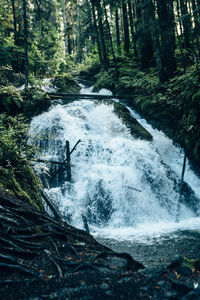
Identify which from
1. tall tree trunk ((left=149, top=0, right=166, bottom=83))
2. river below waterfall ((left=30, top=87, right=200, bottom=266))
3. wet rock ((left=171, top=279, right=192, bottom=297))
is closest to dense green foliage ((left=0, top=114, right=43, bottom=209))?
river below waterfall ((left=30, top=87, right=200, bottom=266))

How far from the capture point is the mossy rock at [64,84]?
22264 millimetres

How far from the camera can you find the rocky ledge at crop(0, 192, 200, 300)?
341 cm

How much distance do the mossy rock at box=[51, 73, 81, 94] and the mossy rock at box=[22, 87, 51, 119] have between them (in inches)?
218

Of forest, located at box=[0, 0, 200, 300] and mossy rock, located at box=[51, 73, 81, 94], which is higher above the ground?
mossy rock, located at box=[51, 73, 81, 94]

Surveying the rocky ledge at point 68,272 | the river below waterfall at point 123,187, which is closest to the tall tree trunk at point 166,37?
the river below waterfall at point 123,187

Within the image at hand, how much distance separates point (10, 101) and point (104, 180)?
7743 mm

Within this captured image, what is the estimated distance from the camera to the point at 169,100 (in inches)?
628

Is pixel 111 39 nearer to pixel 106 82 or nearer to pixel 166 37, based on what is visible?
pixel 106 82

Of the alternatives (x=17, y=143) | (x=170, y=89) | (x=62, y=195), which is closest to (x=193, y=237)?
(x=62, y=195)

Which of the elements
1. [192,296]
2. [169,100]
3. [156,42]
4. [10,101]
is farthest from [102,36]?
[192,296]

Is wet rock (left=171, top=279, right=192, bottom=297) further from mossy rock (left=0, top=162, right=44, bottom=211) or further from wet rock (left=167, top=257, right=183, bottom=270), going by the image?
mossy rock (left=0, top=162, right=44, bottom=211)

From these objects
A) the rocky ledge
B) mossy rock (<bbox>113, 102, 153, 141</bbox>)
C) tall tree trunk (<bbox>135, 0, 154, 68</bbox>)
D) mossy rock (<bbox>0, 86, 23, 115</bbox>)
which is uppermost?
tall tree trunk (<bbox>135, 0, 154, 68</bbox>)

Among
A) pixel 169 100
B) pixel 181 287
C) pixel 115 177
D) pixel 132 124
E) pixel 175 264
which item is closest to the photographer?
pixel 181 287

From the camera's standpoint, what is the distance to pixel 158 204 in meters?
11.3
